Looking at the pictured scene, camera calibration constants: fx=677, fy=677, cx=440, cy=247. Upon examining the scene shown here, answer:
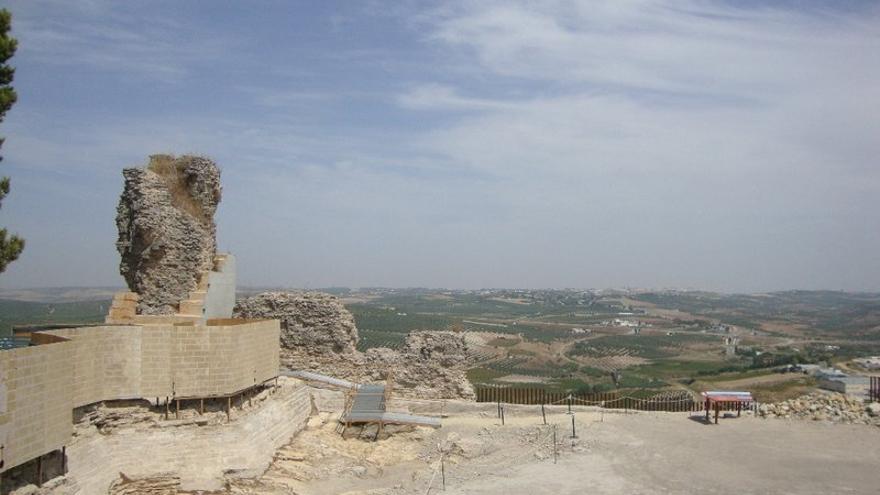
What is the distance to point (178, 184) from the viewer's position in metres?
16.7

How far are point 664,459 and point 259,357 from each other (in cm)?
908

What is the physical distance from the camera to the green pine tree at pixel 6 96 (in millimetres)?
11797

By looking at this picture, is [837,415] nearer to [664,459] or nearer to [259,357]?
[664,459]

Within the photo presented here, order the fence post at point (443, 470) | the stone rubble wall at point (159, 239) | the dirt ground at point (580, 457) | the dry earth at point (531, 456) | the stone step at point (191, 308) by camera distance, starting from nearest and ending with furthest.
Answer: the dry earth at point (531, 456)
the dirt ground at point (580, 457)
the fence post at point (443, 470)
the stone rubble wall at point (159, 239)
the stone step at point (191, 308)

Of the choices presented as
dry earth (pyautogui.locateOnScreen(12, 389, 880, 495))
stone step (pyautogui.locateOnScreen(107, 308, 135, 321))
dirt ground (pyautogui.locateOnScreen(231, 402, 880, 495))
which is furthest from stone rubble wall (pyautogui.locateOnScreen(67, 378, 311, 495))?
stone step (pyautogui.locateOnScreen(107, 308, 135, 321))

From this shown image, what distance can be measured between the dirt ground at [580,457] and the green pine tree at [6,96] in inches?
226

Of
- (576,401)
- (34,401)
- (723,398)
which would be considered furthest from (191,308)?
(723,398)

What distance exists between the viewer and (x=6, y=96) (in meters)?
11.8

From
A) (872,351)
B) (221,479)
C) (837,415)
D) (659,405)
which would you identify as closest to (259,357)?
(221,479)

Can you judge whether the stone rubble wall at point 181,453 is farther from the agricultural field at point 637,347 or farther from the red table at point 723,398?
the agricultural field at point 637,347

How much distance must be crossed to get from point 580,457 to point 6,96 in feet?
43.5

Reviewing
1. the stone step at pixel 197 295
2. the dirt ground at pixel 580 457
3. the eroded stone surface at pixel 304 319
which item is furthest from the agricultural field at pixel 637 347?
the stone step at pixel 197 295

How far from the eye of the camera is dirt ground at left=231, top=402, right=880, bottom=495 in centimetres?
1295

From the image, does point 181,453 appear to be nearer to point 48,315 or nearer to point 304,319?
point 304,319
